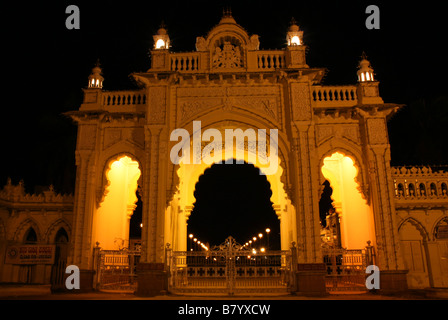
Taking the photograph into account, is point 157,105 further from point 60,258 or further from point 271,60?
point 60,258

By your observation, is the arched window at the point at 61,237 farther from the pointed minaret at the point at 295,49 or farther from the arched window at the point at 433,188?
the arched window at the point at 433,188

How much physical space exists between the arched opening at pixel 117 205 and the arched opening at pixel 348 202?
7301 millimetres

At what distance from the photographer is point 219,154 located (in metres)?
14.0

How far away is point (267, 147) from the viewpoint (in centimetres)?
1266

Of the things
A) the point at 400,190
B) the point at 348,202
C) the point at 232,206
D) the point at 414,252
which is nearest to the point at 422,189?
the point at 400,190

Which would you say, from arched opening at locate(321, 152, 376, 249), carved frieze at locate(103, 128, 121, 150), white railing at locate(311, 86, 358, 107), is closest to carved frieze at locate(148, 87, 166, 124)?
carved frieze at locate(103, 128, 121, 150)

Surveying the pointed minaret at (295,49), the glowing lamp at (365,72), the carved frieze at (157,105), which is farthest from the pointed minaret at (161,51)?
the glowing lamp at (365,72)

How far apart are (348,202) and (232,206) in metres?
19.1

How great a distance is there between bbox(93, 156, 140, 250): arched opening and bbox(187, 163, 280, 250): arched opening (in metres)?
11.1

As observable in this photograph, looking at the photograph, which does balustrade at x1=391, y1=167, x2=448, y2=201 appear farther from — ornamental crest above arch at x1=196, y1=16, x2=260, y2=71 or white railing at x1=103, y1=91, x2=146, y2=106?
white railing at x1=103, y1=91, x2=146, y2=106

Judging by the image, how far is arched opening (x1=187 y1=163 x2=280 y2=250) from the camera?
27984 millimetres

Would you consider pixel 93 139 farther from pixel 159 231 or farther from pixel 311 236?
pixel 311 236

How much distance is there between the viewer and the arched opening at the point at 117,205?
42.4ft
